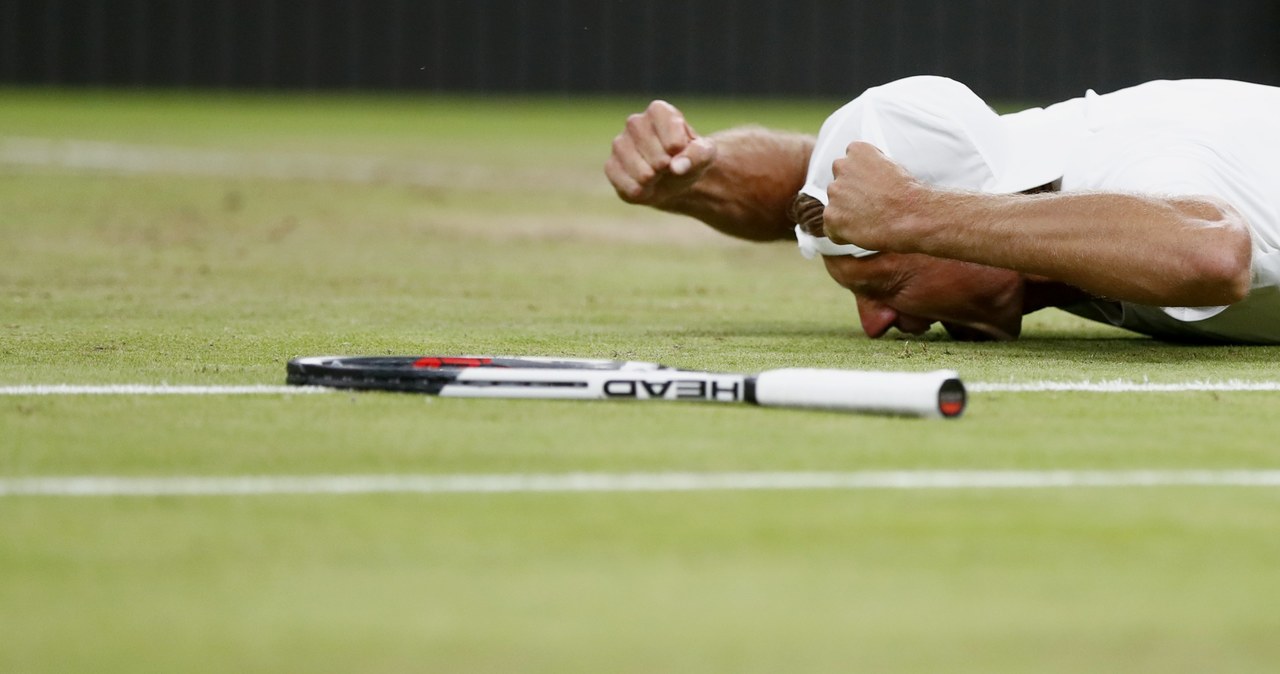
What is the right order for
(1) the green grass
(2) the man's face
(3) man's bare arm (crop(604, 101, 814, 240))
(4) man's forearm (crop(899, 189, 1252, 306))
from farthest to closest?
1. (3) man's bare arm (crop(604, 101, 814, 240))
2. (2) the man's face
3. (4) man's forearm (crop(899, 189, 1252, 306))
4. (1) the green grass

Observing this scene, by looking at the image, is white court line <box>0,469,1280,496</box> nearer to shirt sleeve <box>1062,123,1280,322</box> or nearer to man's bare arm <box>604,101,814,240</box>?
shirt sleeve <box>1062,123,1280,322</box>

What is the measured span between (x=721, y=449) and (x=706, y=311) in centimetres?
217

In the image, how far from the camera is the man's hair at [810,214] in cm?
356

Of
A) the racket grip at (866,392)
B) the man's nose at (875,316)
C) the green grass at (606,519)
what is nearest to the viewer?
the green grass at (606,519)

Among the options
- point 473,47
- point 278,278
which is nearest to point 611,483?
point 278,278

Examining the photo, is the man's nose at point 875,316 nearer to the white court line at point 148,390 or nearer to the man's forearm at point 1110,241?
the man's forearm at point 1110,241

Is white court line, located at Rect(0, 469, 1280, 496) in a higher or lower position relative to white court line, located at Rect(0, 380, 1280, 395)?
higher

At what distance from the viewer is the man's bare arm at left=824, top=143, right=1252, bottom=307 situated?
2.95m

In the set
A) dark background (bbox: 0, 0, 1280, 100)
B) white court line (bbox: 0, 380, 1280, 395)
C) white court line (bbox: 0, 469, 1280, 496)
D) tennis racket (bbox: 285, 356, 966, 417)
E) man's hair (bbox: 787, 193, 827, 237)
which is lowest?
dark background (bbox: 0, 0, 1280, 100)

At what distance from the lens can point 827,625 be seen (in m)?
1.53

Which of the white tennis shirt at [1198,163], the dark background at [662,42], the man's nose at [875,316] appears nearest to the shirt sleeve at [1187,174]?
the white tennis shirt at [1198,163]

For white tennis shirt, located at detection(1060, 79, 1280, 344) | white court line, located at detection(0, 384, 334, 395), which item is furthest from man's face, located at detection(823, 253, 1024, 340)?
white court line, located at detection(0, 384, 334, 395)

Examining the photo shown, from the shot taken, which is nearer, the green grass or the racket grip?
the green grass

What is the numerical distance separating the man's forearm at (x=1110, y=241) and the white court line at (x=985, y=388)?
17cm
